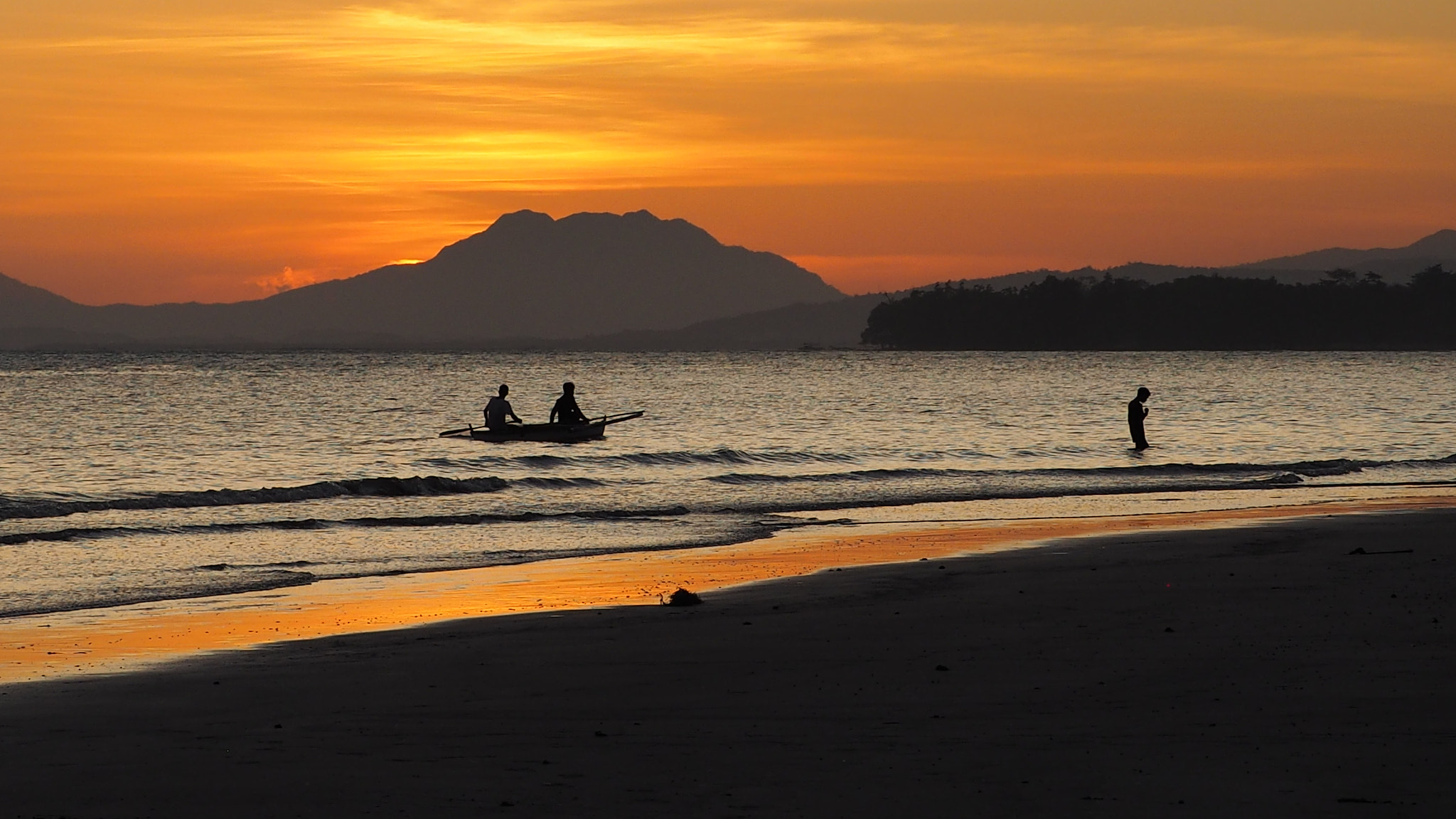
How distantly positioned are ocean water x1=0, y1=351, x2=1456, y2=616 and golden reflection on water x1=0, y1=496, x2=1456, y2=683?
0.94 m

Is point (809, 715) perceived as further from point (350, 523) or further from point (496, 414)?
point (496, 414)

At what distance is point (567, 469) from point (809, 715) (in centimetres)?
2657

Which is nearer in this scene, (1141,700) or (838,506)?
(1141,700)

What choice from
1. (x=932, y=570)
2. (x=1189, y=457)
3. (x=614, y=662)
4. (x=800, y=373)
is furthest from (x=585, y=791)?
(x=800, y=373)

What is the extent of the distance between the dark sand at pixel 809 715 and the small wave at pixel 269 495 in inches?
594

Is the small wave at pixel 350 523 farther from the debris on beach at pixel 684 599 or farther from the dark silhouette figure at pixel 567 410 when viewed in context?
the dark silhouette figure at pixel 567 410

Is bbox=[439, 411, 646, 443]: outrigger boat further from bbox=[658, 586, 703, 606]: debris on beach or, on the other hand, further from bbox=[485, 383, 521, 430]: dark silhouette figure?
bbox=[658, 586, 703, 606]: debris on beach

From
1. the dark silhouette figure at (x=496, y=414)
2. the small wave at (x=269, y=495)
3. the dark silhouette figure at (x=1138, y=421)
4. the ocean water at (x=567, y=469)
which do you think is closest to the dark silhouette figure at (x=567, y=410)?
the ocean water at (x=567, y=469)

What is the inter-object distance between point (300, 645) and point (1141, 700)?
6.44 metres

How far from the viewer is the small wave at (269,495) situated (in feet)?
82.3

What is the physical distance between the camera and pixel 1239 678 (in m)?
9.13

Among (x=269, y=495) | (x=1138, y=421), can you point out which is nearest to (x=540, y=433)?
(x=269, y=495)

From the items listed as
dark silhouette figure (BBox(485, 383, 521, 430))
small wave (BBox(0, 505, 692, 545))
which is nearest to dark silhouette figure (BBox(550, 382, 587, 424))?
dark silhouette figure (BBox(485, 383, 521, 430))

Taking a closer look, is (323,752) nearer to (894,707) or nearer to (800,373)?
(894,707)
